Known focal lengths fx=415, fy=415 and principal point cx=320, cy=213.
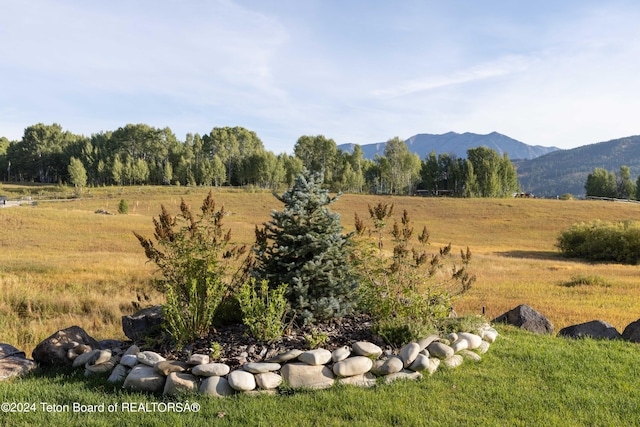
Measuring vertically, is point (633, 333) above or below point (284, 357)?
below

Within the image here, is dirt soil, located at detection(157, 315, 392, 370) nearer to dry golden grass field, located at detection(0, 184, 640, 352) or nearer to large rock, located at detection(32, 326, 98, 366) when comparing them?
large rock, located at detection(32, 326, 98, 366)

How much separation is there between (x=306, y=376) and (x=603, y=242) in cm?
3153

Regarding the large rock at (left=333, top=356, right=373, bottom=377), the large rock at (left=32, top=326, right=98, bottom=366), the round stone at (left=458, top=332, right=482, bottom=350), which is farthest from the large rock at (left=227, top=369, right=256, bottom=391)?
the round stone at (left=458, top=332, right=482, bottom=350)

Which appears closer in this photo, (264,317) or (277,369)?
(277,369)

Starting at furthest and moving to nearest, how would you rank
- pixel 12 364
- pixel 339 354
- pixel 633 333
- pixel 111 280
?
1. pixel 111 280
2. pixel 633 333
3. pixel 12 364
4. pixel 339 354

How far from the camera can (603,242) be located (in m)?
29.3

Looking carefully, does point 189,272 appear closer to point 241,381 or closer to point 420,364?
point 241,381

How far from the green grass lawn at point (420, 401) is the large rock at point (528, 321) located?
2208 mm

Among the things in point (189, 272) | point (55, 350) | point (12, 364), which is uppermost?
point (189, 272)

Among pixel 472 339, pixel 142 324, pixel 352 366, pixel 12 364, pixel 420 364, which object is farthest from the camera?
pixel 142 324

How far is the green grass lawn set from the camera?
4.18 m

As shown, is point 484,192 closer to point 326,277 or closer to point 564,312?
point 564,312

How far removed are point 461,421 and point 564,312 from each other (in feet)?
24.8

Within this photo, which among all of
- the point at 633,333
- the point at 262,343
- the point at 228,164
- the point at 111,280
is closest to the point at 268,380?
the point at 262,343
